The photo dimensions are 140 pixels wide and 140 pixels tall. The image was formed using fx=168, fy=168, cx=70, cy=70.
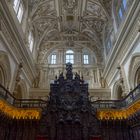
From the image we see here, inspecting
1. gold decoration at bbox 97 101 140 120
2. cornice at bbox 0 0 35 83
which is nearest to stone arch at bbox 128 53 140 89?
gold decoration at bbox 97 101 140 120

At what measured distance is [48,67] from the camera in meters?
20.8

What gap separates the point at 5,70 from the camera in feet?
40.3

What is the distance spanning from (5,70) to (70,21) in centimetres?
1170

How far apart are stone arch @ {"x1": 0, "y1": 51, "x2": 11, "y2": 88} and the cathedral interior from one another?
7 centimetres

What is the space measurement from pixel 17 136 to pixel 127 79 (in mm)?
9404

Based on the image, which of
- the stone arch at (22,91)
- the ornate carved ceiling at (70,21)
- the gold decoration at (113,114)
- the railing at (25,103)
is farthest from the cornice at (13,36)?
the gold decoration at (113,114)

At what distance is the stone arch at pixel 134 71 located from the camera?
39.5 ft

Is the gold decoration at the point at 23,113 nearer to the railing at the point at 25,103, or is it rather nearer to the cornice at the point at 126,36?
the railing at the point at 25,103

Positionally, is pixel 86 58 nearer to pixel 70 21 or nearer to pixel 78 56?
pixel 78 56

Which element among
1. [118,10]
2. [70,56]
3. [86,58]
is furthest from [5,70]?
[86,58]

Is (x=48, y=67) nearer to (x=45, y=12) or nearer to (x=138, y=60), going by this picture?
(x=45, y=12)

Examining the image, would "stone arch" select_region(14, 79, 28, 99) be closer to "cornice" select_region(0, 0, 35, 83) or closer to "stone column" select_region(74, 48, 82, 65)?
"cornice" select_region(0, 0, 35, 83)

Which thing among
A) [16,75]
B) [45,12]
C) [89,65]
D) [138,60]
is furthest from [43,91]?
[138,60]

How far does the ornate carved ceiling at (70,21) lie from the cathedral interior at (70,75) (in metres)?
0.10
